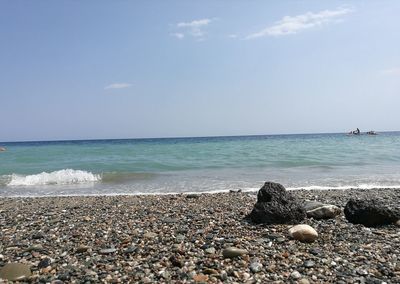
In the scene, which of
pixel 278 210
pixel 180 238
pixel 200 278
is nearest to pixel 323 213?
pixel 278 210

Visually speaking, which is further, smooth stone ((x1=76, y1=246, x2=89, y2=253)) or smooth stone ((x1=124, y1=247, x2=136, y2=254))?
smooth stone ((x1=76, y1=246, x2=89, y2=253))

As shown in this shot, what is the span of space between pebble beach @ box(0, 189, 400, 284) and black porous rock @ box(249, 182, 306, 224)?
0.17 meters

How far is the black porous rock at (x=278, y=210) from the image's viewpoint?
600cm

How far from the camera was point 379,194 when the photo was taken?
10.1m

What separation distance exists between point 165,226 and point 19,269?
2.41 meters

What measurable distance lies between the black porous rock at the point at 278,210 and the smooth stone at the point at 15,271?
11.8 feet

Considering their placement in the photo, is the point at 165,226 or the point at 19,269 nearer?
the point at 19,269

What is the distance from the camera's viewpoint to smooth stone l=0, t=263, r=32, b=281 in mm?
4227

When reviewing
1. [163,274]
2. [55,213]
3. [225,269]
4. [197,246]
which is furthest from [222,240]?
[55,213]

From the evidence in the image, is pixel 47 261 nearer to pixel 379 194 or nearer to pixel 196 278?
pixel 196 278

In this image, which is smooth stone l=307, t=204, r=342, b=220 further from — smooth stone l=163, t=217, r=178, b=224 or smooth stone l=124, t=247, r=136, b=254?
smooth stone l=124, t=247, r=136, b=254

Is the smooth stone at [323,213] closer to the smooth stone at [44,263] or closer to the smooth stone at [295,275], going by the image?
the smooth stone at [295,275]

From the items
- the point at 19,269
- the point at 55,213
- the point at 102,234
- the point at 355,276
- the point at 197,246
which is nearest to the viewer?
the point at 355,276

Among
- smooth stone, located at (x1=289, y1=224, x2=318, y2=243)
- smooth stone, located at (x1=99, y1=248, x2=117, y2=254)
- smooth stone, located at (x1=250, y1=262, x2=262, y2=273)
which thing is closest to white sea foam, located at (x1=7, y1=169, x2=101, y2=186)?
smooth stone, located at (x1=99, y1=248, x2=117, y2=254)
